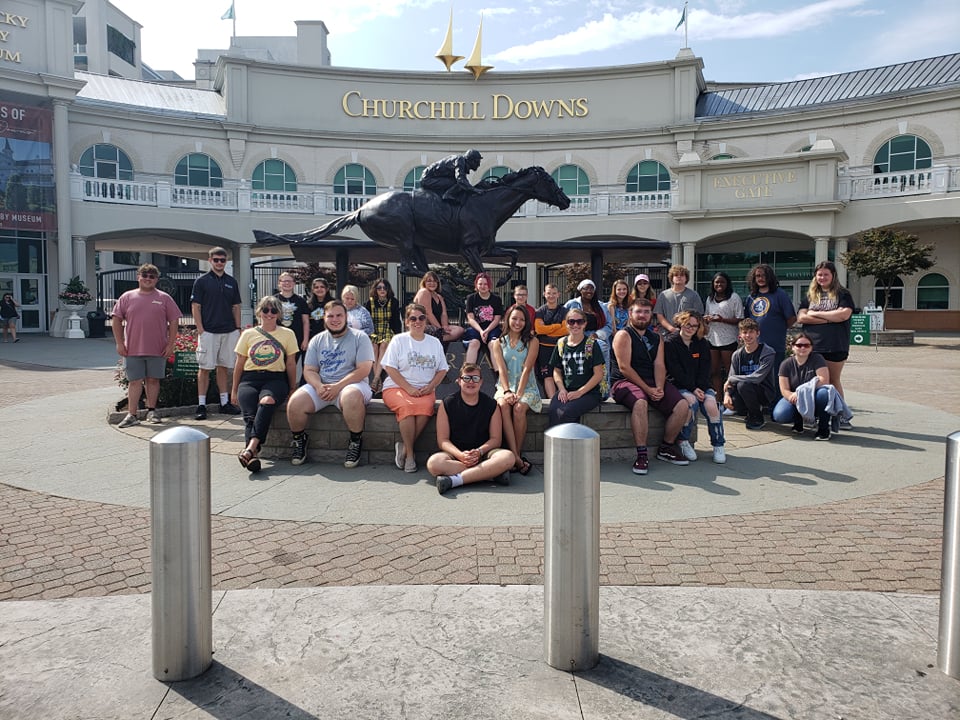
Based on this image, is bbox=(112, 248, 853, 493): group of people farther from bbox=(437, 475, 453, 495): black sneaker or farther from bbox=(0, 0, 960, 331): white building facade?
bbox=(0, 0, 960, 331): white building facade

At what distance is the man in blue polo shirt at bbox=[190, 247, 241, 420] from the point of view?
8.64 metres

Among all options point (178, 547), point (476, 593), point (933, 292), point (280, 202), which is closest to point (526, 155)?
point (280, 202)

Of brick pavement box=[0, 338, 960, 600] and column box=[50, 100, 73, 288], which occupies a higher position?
column box=[50, 100, 73, 288]

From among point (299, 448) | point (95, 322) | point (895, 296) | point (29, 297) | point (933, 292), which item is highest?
point (933, 292)

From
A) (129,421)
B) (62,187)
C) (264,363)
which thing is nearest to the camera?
(264,363)

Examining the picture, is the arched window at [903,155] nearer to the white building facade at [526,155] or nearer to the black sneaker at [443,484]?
the white building facade at [526,155]

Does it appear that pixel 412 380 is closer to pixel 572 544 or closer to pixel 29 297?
pixel 572 544

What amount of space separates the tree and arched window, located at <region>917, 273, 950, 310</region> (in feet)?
17.2

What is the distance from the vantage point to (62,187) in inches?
1042

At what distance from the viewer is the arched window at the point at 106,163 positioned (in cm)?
2828

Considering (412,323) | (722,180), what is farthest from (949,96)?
(412,323)

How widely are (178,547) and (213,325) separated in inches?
251

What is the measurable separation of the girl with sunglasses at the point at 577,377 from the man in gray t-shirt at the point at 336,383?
1814 millimetres

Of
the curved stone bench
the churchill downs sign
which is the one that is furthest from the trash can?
the curved stone bench
